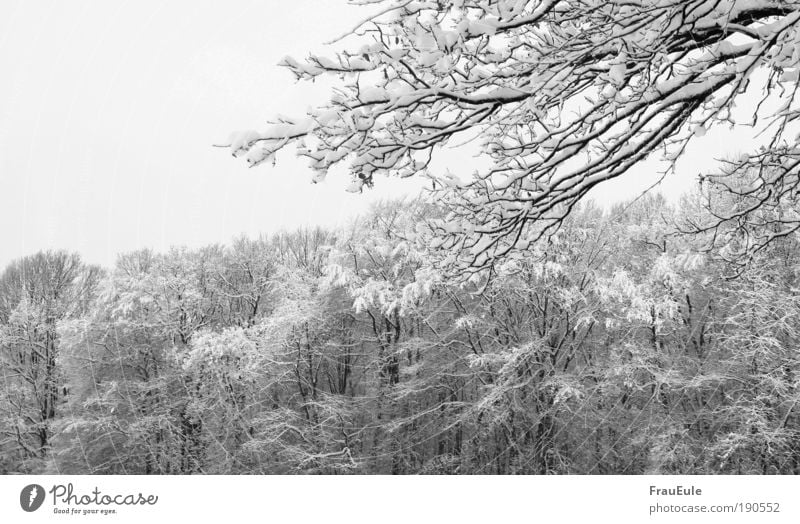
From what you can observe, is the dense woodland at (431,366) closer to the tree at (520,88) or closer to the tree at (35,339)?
the tree at (35,339)

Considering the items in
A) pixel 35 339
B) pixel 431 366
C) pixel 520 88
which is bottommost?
pixel 431 366

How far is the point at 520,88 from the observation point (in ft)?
9.93

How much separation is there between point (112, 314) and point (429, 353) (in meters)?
11.0

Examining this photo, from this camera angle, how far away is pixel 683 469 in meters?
14.2

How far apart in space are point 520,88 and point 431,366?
15.6 m

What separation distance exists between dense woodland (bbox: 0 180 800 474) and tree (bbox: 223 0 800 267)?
997 centimetres

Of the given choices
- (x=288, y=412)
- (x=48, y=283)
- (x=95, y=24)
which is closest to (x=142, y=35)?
(x=95, y=24)

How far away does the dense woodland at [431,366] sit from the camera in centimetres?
1502

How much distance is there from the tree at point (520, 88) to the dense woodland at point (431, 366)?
9966 mm

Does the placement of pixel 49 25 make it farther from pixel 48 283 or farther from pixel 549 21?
pixel 549 21
